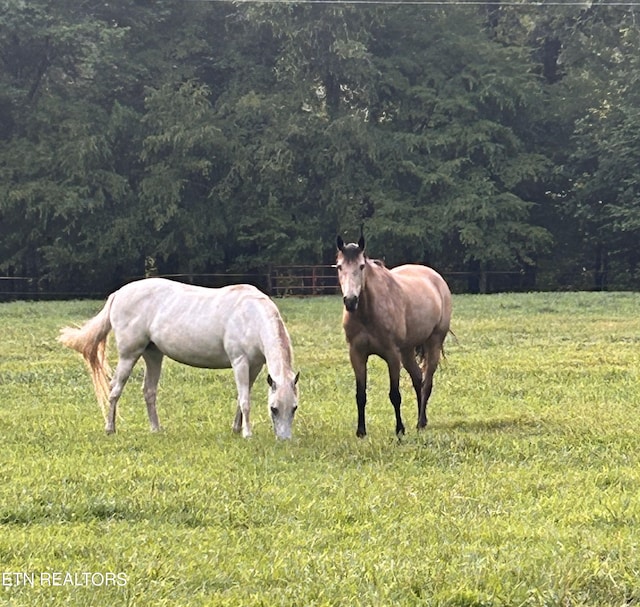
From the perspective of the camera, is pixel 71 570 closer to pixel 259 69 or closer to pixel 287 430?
pixel 287 430

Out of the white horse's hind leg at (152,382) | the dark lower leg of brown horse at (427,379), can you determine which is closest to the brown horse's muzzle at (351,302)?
the dark lower leg of brown horse at (427,379)

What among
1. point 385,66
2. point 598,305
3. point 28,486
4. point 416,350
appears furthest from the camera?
point 385,66

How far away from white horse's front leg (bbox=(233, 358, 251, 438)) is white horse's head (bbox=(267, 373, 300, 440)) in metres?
0.44

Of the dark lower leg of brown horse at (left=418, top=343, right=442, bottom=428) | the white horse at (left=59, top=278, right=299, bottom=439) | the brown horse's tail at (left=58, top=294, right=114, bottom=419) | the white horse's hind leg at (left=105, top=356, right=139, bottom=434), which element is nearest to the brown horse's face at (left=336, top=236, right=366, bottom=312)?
the white horse at (left=59, top=278, right=299, bottom=439)

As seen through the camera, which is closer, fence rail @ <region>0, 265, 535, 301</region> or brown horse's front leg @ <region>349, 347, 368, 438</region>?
brown horse's front leg @ <region>349, 347, 368, 438</region>

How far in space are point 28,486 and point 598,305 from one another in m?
19.1

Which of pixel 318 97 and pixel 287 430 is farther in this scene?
pixel 318 97

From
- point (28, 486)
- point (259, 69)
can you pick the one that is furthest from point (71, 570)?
point (259, 69)

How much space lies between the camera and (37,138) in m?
33.5

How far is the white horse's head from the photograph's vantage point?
7.05m

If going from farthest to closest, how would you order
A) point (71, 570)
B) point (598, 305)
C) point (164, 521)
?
point (598, 305) < point (164, 521) < point (71, 570)

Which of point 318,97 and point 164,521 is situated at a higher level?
point 318,97

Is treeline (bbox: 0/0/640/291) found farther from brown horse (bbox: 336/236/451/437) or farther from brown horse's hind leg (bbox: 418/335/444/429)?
brown horse (bbox: 336/236/451/437)

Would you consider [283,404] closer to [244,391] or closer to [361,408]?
[244,391]
